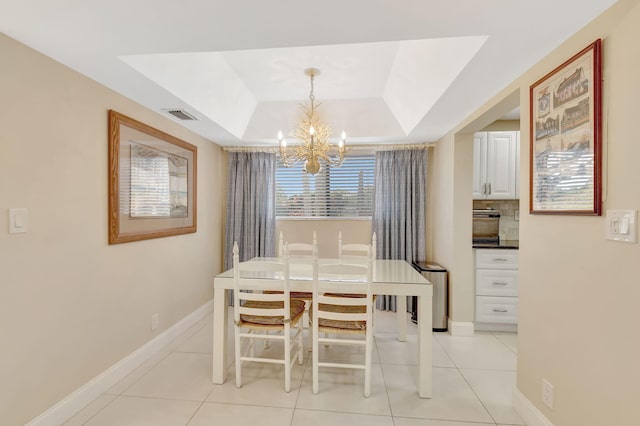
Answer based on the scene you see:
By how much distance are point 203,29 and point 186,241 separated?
2385 millimetres

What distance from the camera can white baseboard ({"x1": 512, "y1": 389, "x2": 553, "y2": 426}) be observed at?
1773 mm

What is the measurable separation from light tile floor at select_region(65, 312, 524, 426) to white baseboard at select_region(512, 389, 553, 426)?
0.05 metres

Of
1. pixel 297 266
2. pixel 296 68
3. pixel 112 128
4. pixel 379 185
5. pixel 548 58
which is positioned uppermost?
pixel 296 68

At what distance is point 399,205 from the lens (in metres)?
3.96

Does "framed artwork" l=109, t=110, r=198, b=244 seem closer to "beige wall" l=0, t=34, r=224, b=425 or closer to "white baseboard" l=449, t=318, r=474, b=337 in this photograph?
"beige wall" l=0, t=34, r=224, b=425

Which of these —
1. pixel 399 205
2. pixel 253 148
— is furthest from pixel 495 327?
pixel 253 148

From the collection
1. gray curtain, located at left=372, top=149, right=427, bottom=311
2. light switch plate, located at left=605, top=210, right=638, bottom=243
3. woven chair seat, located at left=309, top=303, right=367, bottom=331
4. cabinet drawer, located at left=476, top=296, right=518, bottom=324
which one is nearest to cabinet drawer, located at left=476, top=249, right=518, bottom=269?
cabinet drawer, located at left=476, top=296, right=518, bottom=324

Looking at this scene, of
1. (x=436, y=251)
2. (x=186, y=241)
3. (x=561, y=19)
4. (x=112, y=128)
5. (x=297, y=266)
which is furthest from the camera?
(x=436, y=251)

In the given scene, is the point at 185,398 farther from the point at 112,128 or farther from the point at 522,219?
the point at 522,219

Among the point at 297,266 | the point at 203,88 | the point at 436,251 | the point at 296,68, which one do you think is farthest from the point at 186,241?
the point at 436,251

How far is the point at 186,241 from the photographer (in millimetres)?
3375

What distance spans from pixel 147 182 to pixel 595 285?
313 cm

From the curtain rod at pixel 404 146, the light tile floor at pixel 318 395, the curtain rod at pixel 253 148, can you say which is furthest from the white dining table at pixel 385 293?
the curtain rod at pixel 253 148

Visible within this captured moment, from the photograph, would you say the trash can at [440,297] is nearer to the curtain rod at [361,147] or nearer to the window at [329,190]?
the window at [329,190]
